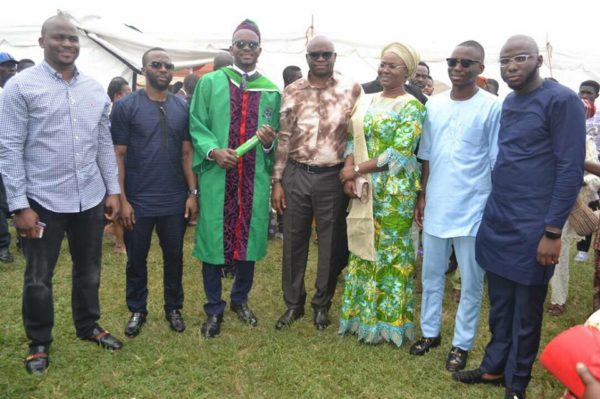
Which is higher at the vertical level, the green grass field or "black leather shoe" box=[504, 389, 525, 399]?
"black leather shoe" box=[504, 389, 525, 399]

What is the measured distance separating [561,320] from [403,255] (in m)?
1.93

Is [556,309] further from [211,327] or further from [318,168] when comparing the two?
[211,327]

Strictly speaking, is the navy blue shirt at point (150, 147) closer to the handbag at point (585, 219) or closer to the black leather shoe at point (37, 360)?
the black leather shoe at point (37, 360)

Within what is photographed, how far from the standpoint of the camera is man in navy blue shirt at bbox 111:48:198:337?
3586 millimetres

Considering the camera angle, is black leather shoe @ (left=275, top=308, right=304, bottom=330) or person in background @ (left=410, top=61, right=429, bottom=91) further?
person in background @ (left=410, top=61, right=429, bottom=91)

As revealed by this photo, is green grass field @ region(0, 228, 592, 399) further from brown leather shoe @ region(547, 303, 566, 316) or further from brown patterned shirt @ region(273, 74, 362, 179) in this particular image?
brown patterned shirt @ region(273, 74, 362, 179)

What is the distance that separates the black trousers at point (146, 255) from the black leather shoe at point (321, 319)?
1096 mm

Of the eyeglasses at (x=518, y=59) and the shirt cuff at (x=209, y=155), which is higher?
the eyeglasses at (x=518, y=59)

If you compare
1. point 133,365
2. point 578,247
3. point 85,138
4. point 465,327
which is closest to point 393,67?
point 465,327

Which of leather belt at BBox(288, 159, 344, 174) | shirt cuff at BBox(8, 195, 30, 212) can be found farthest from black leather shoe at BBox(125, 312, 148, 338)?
leather belt at BBox(288, 159, 344, 174)

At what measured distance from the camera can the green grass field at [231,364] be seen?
10.4 ft

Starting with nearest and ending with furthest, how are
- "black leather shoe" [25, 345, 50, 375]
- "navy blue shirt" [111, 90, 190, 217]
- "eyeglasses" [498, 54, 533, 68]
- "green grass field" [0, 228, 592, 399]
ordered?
"eyeglasses" [498, 54, 533, 68] → "green grass field" [0, 228, 592, 399] → "black leather shoe" [25, 345, 50, 375] → "navy blue shirt" [111, 90, 190, 217]

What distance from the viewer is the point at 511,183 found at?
2900mm

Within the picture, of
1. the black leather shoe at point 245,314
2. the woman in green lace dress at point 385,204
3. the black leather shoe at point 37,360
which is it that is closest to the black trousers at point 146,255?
the black leather shoe at point 245,314
